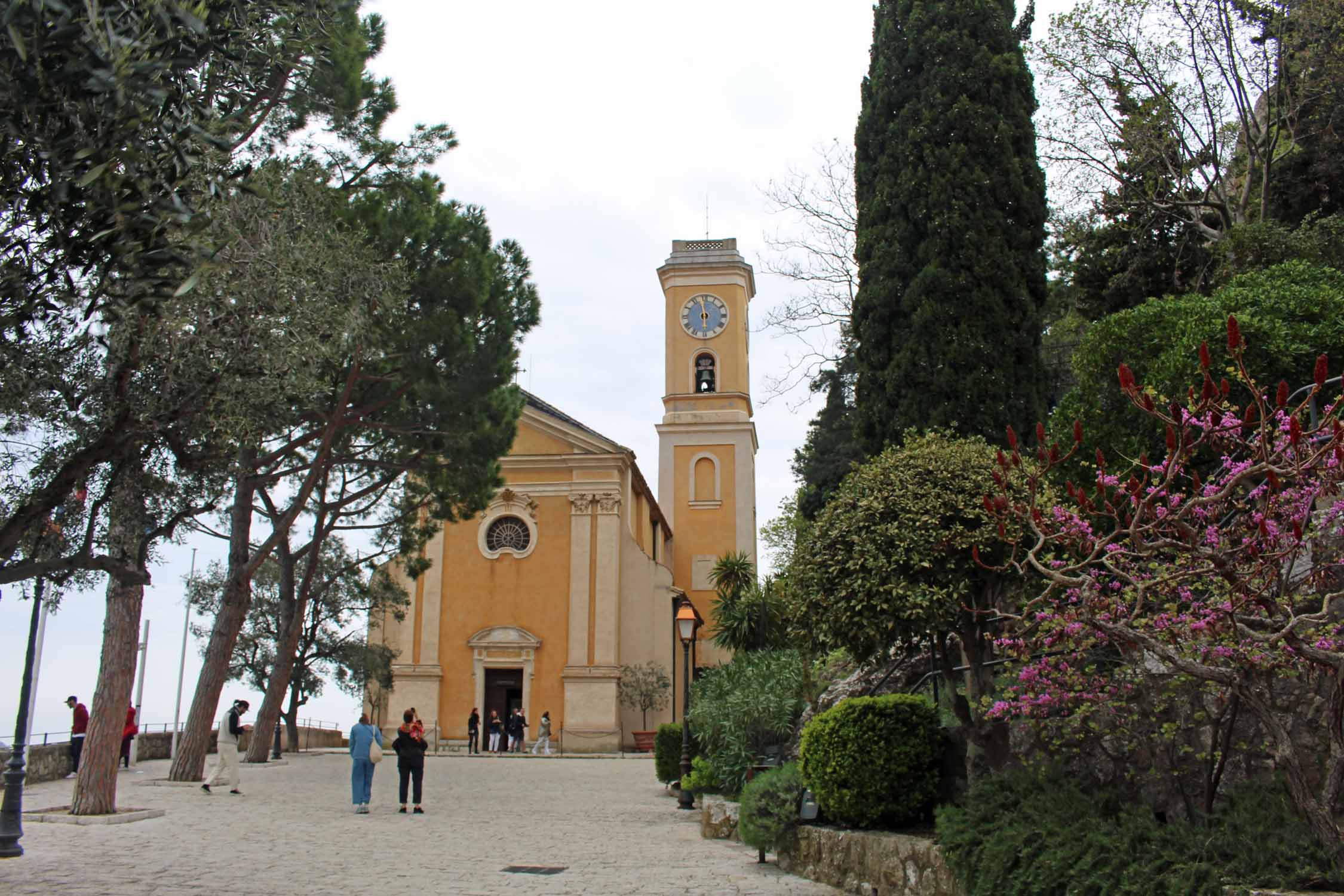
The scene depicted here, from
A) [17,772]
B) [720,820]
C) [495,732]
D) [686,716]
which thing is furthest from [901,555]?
[495,732]

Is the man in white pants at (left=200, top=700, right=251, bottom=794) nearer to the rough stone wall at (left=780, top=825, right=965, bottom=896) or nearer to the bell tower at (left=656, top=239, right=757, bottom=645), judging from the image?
the rough stone wall at (left=780, top=825, right=965, bottom=896)

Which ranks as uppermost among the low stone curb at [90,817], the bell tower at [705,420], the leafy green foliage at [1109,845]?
the bell tower at [705,420]

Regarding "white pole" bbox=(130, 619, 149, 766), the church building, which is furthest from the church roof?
"white pole" bbox=(130, 619, 149, 766)

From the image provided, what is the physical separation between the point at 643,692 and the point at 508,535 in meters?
7.11

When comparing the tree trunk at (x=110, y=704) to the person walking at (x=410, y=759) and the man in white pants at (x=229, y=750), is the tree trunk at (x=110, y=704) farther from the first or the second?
the person walking at (x=410, y=759)

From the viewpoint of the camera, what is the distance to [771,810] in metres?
9.37

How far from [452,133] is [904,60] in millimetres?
6677

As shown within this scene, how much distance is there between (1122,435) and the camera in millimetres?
11031

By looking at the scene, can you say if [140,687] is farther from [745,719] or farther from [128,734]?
[745,719]

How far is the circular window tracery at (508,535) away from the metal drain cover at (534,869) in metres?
25.8

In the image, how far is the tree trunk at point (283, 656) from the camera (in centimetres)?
2150

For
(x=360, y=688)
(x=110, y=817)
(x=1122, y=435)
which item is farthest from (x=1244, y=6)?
(x=360, y=688)

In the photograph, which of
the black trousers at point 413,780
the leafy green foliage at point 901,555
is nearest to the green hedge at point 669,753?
the black trousers at point 413,780

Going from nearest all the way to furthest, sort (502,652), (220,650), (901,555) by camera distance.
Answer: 1. (901,555)
2. (220,650)
3. (502,652)
